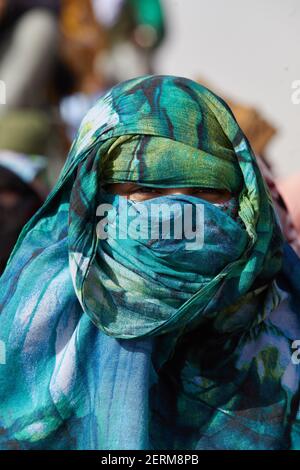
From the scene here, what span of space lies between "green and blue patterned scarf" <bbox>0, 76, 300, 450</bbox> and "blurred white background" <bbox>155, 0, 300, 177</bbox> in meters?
1.25

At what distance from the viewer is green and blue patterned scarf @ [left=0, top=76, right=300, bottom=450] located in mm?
1883

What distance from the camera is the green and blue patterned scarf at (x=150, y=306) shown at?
1.88 m

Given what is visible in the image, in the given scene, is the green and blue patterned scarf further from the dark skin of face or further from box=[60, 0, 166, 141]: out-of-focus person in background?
box=[60, 0, 166, 141]: out-of-focus person in background

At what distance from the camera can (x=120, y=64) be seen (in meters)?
5.37

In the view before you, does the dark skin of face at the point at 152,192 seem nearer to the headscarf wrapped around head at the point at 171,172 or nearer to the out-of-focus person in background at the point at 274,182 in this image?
the headscarf wrapped around head at the point at 171,172

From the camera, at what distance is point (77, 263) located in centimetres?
187

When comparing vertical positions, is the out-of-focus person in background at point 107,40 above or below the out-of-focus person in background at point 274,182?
below

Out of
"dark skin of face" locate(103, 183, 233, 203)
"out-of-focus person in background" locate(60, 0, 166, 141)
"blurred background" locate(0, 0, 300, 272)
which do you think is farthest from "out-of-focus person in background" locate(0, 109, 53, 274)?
"dark skin of face" locate(103, 183, 233, 203)

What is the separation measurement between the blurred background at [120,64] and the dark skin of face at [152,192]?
0.88m

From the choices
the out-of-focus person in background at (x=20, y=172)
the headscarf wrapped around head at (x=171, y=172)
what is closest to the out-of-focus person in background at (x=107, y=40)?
the out-of-focus person in background at (x=20, y=172)

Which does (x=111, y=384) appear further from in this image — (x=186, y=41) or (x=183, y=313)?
(x=186, y=41)

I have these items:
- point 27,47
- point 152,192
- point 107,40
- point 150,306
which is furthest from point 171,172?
point 107,40
